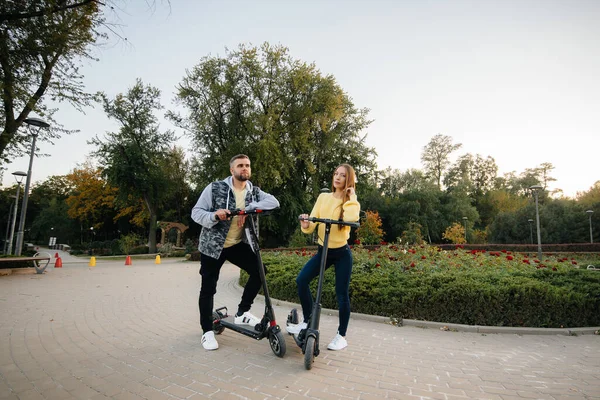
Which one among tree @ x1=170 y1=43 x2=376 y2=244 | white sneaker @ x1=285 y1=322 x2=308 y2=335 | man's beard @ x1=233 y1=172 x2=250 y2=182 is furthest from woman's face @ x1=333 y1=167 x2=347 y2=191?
tree @ x1=170 y1=43 x2=376 y2=244

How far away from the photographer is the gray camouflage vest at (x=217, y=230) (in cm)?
346

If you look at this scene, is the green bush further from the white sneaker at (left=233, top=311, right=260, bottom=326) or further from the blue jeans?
the white sneaker at (left=233, top=311, right=260, bottom=326)

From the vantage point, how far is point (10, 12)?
3984mm

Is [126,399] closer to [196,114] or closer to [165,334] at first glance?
[165,334]

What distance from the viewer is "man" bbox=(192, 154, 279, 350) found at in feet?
11.3

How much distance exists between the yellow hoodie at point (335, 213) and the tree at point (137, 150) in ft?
91.9

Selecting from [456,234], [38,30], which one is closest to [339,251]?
[38,30]

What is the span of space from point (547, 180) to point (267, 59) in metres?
54.0

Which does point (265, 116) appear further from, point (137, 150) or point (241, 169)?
point (241, 169)

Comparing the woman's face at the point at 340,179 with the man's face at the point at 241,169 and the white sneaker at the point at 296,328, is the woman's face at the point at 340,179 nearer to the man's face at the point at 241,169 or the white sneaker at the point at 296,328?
the man's face at the point at 241,169

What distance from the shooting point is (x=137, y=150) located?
1107 inches

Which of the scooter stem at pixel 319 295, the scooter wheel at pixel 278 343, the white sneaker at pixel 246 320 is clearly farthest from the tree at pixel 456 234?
the scooter wheel at pixel 278 343

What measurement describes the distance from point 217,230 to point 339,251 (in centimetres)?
140

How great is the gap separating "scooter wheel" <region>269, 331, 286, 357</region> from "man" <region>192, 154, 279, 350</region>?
50 centimetres
